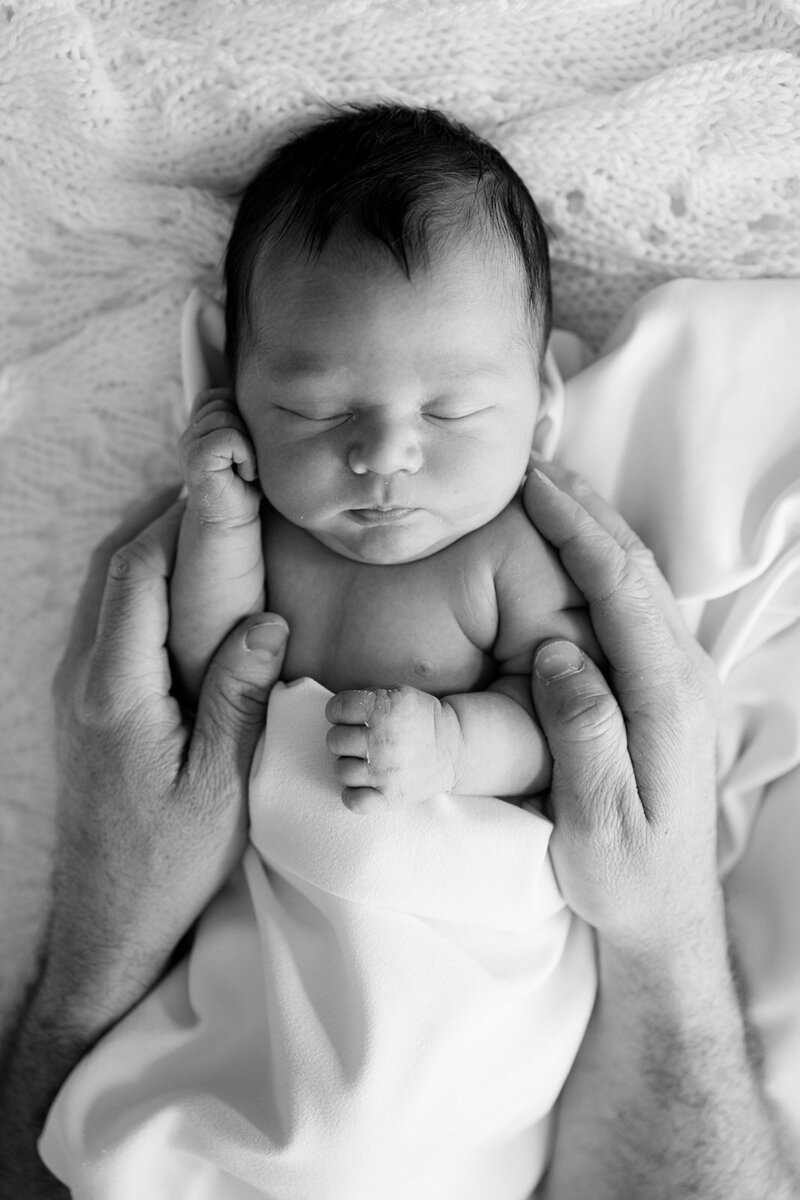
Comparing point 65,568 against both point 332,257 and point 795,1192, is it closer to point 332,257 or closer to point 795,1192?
point 332,257

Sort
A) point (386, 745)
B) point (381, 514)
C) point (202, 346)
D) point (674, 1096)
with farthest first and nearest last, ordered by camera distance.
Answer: point (202, 346) → point (674, 1096) → point (381, 514) → point (386, 745)

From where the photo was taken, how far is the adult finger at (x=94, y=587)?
156 centimetres

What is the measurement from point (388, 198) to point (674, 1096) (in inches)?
46.1

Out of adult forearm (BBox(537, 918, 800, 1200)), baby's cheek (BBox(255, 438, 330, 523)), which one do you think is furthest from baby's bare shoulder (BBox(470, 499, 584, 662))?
adult forearm (BBox(537, 918, 800, 1200))

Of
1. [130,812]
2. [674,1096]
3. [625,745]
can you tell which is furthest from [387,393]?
[674,1096]

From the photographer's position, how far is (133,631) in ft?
4.69

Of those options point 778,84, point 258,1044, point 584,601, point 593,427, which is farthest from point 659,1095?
point 778,84

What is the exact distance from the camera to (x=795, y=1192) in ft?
4.71

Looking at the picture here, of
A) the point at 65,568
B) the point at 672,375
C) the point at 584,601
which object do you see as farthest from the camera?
the point at 65,568

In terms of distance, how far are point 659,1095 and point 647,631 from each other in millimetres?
607

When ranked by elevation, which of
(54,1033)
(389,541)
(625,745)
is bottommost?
(54,1033)

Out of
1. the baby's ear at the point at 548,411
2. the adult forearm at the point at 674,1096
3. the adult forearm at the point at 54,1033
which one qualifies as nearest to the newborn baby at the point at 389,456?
the baby's ear at the point at 548,411

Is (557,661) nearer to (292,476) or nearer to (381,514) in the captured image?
(381,514)

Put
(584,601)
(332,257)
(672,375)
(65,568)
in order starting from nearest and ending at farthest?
1. (332,257)
2. (584,601)
3. (672,375)
4. (65,568)
